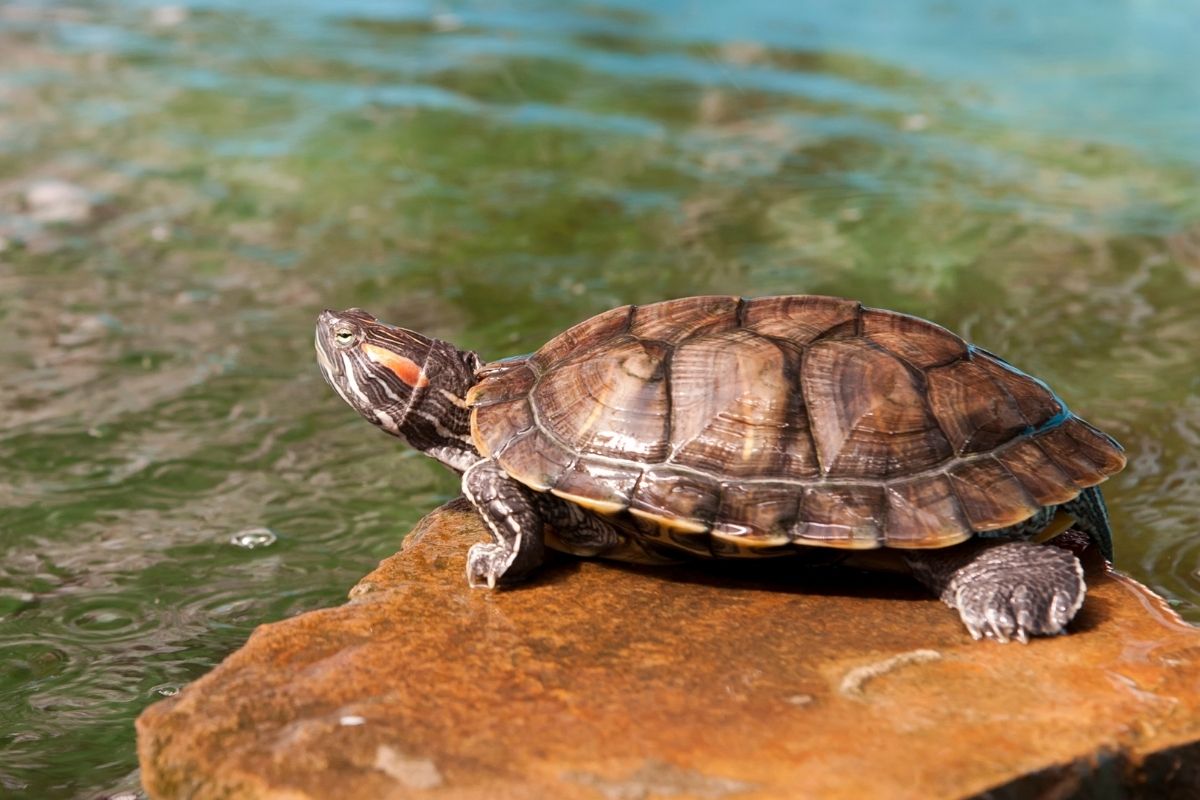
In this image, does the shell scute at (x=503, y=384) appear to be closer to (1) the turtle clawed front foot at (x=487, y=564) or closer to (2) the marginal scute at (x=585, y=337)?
(2) the marginal scute at (x=585, y=337)

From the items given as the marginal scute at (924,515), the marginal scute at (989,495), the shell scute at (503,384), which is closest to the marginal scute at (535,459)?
the shell scute at (503,384)

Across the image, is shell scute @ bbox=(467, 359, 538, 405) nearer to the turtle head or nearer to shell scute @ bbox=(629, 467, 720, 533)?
the turtle head

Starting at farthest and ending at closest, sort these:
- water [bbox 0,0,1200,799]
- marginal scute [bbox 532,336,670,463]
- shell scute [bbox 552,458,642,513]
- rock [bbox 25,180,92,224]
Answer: rock [bbox 25,180,92,224] → water [bbox 0,0,1200,799] → marginal scute [bbox 532,336,670,463] → shell scute [bbox 552,458,642,513]

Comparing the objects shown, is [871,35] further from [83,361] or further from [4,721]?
[4,721]

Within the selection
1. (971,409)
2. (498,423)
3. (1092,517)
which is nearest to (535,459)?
(498,423)

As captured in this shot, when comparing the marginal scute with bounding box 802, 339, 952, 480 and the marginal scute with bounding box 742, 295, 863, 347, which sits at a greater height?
the marginal scute with bounding box 742, 295, 863, 347

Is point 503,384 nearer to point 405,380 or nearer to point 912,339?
point 405,380

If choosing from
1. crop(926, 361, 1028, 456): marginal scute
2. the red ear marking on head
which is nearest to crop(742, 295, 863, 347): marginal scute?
crop(926, 361, 1028, 456): marginal scute
